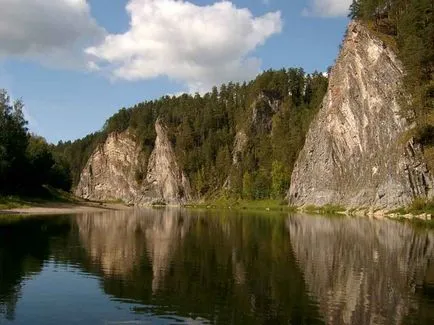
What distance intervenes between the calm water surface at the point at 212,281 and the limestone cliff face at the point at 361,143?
2253 inches

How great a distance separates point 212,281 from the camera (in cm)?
3075

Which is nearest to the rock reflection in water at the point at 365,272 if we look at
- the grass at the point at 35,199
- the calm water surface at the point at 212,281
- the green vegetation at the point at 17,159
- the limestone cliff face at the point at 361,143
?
the calm water surface at the point at 212,281

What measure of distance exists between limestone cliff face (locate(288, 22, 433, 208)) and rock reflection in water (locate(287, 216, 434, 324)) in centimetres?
4830

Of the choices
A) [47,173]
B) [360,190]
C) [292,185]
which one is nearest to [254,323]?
[360,190]

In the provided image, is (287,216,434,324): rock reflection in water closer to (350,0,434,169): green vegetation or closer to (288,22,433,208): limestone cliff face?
(350,0,434,169): green vegetation

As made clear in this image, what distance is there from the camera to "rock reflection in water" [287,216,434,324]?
24406 mm

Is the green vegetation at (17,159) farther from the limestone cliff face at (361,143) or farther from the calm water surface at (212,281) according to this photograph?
the limestone cliff face at (361,143)

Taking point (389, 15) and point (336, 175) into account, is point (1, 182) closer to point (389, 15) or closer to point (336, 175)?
point (336, 175)

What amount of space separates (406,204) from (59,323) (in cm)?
9234

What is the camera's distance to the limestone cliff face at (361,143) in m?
107

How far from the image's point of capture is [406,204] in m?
103

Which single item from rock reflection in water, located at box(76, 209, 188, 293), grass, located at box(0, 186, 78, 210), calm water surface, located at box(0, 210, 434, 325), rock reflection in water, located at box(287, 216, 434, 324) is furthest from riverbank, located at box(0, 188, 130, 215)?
rock reflection in water, located at box(287, 216, 434, 324)

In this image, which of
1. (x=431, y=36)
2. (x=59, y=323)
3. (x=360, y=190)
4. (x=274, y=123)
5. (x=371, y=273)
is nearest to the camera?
(x=59, y=323)

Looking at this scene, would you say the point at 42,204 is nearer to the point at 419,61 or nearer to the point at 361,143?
the point at 361,143
